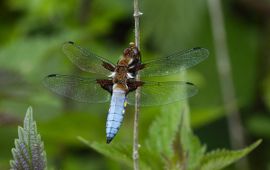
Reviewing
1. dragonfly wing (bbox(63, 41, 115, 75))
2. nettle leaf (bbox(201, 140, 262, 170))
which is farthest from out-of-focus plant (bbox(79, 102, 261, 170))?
dragonfly wing (bbox(63, 41, 115, 75))

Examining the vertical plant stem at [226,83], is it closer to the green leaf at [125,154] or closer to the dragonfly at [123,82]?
the dragonfly at [123,82]

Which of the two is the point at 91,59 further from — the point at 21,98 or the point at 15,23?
the point at 15,23

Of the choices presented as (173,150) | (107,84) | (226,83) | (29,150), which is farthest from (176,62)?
(226,83)

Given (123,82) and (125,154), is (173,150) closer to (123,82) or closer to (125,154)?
(125,154)

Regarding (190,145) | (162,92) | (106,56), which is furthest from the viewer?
(106,56)

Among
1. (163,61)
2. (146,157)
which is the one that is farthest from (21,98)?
(146,157)

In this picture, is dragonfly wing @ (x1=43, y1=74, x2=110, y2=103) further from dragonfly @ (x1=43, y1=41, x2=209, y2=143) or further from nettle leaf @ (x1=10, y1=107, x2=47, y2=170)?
nettle leaf @ (x1=10, y1=107, x2=47, y2=170)
